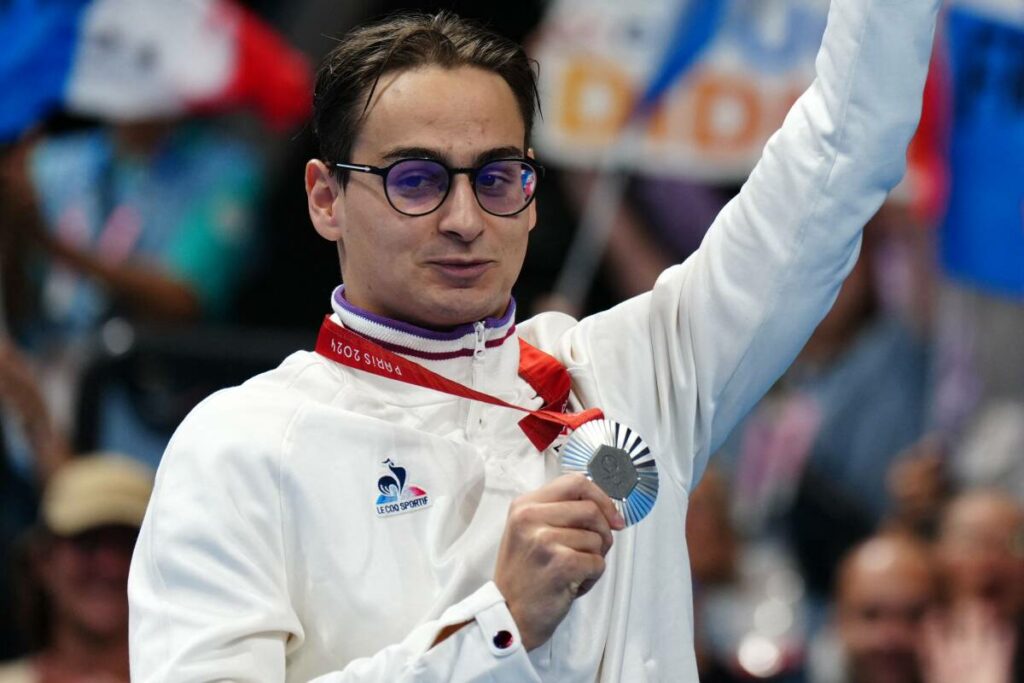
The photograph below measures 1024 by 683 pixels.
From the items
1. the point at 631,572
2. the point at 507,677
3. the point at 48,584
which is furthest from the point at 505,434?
the point at 48,584

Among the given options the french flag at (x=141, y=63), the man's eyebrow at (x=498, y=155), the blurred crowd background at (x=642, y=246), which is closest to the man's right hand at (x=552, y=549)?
the man's eyebrow at (x=498, y=155)

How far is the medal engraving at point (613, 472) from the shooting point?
6.99 feet

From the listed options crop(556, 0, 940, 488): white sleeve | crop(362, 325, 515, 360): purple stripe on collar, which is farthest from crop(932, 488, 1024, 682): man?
crop(362, 325, 515, 360): purple stripe on collar

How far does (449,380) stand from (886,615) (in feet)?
11.8

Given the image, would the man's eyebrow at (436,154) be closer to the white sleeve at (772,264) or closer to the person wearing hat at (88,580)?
the white sleeve at (772,264)

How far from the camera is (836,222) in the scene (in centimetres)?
238

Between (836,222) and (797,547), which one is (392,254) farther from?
(797,547)

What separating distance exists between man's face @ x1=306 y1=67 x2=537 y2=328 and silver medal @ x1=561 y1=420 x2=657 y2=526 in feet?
1.06

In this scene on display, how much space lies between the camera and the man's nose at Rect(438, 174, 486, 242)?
233 cm

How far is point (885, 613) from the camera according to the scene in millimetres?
5621

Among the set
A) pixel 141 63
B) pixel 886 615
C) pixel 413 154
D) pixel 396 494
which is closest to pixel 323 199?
pixel 413 154

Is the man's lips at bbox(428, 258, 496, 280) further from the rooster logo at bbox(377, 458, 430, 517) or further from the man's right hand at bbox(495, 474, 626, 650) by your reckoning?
the man's right hand at bbox(495, 474, 626, 650)

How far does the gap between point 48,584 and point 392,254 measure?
10.8 feet

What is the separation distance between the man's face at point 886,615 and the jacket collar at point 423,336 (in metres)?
3.53
